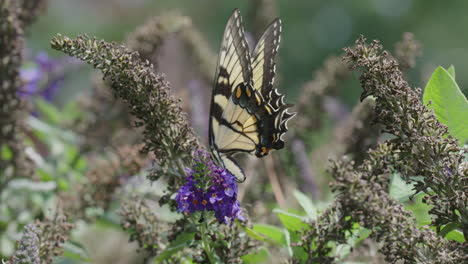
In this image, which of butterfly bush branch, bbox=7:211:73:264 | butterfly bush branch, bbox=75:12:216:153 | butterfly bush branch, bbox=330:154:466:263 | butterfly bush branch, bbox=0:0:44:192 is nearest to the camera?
butterfly bush branch, bbox=330:154:466:263

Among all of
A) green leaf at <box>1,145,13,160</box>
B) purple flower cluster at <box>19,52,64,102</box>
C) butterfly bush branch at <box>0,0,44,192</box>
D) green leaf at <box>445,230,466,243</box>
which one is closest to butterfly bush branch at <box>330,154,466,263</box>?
green leaf at <box>445,230,466,243</box>

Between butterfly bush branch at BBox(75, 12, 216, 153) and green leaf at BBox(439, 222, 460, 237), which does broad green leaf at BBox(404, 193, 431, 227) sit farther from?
butterfly bush branch at BBox(75, 12, 216, 153)

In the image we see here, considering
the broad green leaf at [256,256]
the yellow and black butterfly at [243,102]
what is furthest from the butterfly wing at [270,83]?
the broad green leaf at [256,256]

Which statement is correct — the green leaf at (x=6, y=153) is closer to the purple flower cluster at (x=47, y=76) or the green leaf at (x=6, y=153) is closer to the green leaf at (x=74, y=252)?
the purple flower cluster at (x=47, y=76)

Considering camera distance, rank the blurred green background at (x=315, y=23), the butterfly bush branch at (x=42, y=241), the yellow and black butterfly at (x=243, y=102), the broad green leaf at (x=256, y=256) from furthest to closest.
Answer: the blurred green background at (x=315, y=23) → the yellow and black butterfly at (x=243, y=102) → the broad green leaf at (x=256, y=256) → the butterfly bush branch at (x=42, y=241)

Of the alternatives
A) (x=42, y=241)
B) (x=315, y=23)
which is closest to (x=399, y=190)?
(x=42, y=241)

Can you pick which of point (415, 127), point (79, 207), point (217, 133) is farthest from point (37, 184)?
point (415, 127)

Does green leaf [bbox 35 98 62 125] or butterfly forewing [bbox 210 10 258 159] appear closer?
butterfly forewing [bbox 210 10 258 159]
